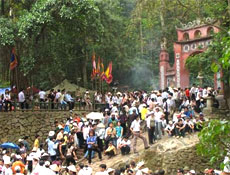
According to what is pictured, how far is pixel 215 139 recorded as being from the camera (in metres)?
6.95

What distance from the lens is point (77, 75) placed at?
36969mm

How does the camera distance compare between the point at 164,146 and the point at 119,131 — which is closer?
the point at 164,146

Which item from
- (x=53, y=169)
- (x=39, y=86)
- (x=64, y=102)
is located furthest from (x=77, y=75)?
(x=53, y=169)

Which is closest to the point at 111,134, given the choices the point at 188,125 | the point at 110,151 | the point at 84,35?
the point at 110,151

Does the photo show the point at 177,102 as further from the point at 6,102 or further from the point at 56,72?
the point at 56,72

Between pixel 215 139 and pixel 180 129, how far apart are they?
9.46 meters

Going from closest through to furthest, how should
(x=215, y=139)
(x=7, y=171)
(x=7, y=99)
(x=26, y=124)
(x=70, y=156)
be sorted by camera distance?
1. (x=215, y=139)
2. (x=7, y=171)
3. (x=70, y=156)
4. (x=7, y=99)
5. (x=26, y=124)

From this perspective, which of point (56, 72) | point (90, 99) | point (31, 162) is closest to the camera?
point (31, 162)

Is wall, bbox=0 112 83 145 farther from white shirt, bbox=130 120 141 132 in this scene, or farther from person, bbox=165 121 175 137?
person, bbox=165 121 175 137

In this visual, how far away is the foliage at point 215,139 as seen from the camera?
6.60 metres

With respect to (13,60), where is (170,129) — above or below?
below

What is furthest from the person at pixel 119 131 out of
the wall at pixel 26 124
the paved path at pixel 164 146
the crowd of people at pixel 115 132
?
the wall at pixel 26 124

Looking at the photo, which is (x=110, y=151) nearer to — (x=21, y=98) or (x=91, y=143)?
(x=91, y=143)

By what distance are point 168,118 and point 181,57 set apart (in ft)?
39.5
